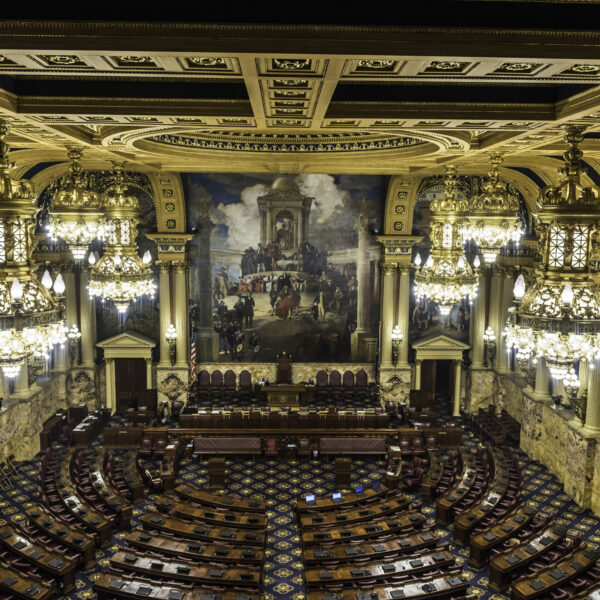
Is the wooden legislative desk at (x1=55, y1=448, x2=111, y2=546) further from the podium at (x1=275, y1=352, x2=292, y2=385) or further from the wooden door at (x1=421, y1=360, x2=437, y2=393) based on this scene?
the wooden door at (x1=421, y1=360, x2=437, y2=393)

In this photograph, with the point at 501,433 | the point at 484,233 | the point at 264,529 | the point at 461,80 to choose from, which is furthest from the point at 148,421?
the point at 461,80

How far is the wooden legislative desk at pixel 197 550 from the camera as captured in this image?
43.2 feet

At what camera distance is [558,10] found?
473 cm

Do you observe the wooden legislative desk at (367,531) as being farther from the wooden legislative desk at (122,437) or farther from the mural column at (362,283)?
the mural column at (362,283)

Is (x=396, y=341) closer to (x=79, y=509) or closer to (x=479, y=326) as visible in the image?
(x=479, y=326)

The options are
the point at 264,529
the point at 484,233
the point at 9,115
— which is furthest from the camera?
the point at 264,529

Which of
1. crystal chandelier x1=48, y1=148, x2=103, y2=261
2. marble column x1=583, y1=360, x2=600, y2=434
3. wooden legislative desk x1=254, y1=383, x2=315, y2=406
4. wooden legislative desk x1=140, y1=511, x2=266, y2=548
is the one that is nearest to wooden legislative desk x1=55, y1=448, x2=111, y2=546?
wooden legislative desk x1=140, y1=511, x2=266, y2=548

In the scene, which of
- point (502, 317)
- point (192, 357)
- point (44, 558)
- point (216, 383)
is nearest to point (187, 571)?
point (44, 558)

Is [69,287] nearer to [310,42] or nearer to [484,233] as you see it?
[484,233]

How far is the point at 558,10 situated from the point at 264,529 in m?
13.0

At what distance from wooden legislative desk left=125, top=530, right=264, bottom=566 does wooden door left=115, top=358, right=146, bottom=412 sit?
37.7ft

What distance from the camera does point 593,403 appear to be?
16.8m

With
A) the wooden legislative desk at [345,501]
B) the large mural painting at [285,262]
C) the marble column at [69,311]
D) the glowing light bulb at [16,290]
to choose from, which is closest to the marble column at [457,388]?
the large mural painting at [285,262]

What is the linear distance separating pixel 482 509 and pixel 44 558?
411 inches
